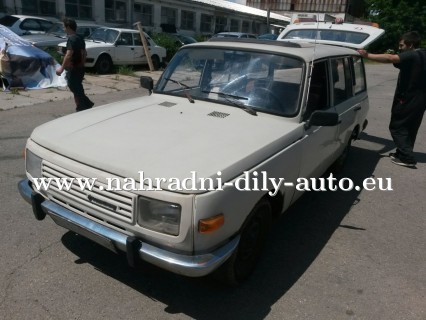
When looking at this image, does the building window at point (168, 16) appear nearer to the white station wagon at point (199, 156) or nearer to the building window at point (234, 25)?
the building window at point (234, 25)

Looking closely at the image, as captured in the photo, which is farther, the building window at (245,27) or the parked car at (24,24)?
the building window at (245,27)

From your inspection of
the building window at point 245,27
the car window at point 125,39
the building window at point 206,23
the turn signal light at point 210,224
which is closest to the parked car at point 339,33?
the turn signal light at point 210,224

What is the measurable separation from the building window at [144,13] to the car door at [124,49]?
11325 mm

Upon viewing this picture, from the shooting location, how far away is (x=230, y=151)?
2609 millimetres

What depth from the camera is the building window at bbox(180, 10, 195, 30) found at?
29.1 m

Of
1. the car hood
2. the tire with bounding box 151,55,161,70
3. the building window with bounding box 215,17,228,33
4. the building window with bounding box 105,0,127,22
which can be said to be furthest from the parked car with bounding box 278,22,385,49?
the building window with bounding box 215,17,228,33

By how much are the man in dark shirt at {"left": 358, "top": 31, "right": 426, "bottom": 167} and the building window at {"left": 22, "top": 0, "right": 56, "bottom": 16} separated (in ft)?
60.8

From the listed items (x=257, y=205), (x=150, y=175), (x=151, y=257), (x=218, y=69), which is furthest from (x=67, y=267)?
(x=218, y=69)

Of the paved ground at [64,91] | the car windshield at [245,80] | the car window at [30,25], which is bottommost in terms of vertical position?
the paved ground at [64,91]

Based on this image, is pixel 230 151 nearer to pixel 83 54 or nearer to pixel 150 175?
pixel 150 175

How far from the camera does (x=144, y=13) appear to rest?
997 inches

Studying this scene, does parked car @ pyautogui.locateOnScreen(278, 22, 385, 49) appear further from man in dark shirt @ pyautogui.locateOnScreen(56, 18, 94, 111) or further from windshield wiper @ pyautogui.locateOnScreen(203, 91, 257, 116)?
man in dark shirt @ pyautogui.locateOnScreen(56, 18, 94, 111)

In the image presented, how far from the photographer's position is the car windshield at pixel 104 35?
13.8 metres

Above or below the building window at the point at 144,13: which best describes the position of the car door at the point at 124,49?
below
